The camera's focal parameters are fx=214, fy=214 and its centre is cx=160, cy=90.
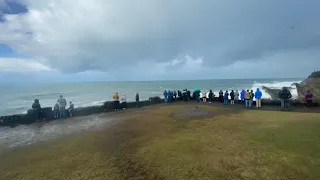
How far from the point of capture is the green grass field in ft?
20.5

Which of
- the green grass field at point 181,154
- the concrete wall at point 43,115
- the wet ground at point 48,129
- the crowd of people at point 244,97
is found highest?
the crowd of people at point 244,97

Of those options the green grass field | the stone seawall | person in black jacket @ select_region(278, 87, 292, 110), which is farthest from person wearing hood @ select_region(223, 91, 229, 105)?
the green grass field

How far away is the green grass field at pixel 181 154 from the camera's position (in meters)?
6.25

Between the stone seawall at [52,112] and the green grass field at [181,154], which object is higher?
the stone seawall at [52,112]

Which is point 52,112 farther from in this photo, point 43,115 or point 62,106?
point 62,106

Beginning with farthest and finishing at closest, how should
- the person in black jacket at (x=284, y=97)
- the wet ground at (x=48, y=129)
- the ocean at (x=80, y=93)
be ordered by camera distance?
the ocean at (x=80, y=93) → the person in black jacket at (x=284, y=97) → the wet ground at (x=48, y=129)

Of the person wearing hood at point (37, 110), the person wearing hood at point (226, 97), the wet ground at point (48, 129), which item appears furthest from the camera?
the person wearing hood at point (226, 97)

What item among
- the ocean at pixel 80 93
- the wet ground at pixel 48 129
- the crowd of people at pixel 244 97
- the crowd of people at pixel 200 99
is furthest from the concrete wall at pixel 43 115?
the ocean at pixel 80 93

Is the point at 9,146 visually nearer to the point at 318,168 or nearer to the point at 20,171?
the point at 20,171

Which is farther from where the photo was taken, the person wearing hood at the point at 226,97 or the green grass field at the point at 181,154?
the person wearing hood at the point at 226,97

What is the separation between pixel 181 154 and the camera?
24.5 ft

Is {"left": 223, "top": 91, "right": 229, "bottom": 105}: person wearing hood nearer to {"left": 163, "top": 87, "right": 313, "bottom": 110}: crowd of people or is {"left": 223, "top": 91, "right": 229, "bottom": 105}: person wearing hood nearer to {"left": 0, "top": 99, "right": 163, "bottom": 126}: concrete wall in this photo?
{"left": 163, "top": 87, "right": 313, "bottom": 110}: crowd of people

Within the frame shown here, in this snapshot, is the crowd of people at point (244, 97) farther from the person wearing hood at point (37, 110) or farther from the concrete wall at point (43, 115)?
the person wearing hood at point (37, 110)

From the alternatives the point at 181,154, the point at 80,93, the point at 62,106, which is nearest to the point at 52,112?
the point at 62,106
